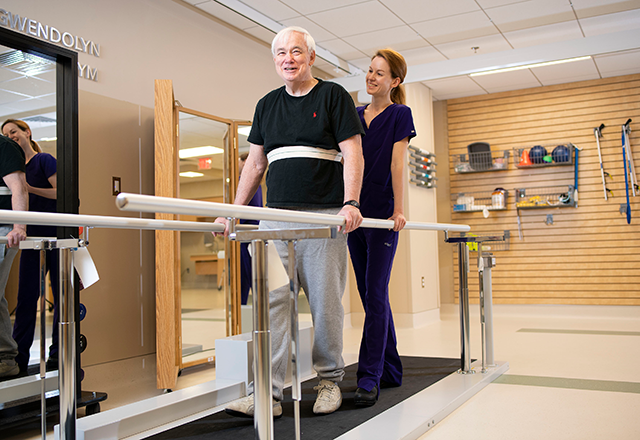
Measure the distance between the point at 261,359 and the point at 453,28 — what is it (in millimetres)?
4444

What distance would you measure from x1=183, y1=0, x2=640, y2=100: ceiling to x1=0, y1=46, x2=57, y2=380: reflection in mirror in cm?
168

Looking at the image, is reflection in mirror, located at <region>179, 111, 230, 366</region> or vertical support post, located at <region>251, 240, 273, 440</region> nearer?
vertical support post, located at <region>251, 240, 273, 440</region>

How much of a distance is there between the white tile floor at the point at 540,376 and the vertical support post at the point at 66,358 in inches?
44.8

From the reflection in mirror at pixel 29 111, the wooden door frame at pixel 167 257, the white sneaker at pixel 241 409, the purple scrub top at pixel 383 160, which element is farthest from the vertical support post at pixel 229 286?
the white sneaker at pixel 241 409

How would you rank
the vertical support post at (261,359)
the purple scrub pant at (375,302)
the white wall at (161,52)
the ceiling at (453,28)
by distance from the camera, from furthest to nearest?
the ceiling at (453,28), the white wall at (161,52), the purple scrub pant at (375,302), the vertical support post at (261,359)

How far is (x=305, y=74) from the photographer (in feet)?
6.88

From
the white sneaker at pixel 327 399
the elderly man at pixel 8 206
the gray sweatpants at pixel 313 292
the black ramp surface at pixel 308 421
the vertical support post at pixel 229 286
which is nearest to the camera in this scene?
the black ramp surface at pixel 308 421

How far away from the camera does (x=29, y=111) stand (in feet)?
9.52

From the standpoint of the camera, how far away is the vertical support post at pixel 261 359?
1.39m

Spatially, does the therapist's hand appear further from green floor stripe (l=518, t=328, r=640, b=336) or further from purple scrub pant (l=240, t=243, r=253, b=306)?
green floor stripe (l=518, t=328, r=640, b=336)

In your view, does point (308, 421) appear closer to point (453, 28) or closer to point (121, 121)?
point (121, 121)

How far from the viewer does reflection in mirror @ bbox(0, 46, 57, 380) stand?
9.20 ft

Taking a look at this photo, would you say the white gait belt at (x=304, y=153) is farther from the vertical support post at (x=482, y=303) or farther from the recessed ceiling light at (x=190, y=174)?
the recessed ceiling light at (x=190, y=174)

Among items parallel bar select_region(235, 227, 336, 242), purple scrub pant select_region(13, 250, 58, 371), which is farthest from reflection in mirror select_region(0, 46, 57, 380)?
parallel bar select_region(235, 227, 336, 242)
